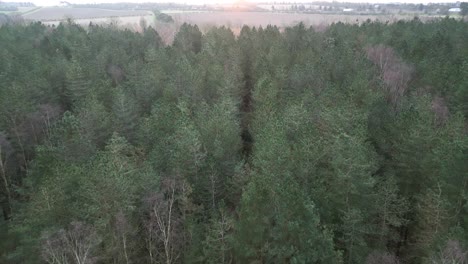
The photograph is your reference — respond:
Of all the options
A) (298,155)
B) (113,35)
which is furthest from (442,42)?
(113,35)

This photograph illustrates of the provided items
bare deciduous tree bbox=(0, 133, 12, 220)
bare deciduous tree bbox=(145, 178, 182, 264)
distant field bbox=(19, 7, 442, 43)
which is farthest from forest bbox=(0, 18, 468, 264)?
distant field bbox=(19, 7, 442, 43)

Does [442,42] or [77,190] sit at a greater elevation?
[442,42]

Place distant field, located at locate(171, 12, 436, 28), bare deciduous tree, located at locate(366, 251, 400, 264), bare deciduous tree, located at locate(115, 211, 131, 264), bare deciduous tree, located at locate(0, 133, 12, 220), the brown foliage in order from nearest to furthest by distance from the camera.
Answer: bare deciduous tree, located at locate(115, 211, 131, 264)
bare deciduous tree, located at locate(366, 251, 400, 264)
bare deciduous tree, located at locate(0, 133, 12, 220)
the brown foliage
distant field, located at locate(171, 12, 436, 28)

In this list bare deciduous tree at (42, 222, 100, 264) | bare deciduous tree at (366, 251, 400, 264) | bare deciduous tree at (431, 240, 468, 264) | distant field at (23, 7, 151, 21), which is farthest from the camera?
distant field at (23, 7, 151, 21)

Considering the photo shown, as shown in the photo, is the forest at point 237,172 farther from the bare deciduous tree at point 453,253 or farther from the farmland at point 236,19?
the farmland at point 236,19

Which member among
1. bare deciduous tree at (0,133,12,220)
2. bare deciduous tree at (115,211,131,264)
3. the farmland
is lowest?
bare deciduous tree at (0,133,12,220)

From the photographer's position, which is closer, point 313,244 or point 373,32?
point 313,244

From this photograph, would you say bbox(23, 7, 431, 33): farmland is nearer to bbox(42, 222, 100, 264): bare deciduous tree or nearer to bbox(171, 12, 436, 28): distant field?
bbox(171, 12, 436, 28): distant field

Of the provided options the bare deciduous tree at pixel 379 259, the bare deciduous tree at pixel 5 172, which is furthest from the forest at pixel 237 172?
the bare deciduous tree at pixel 5 172

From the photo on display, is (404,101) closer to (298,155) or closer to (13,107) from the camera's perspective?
(298,155)
